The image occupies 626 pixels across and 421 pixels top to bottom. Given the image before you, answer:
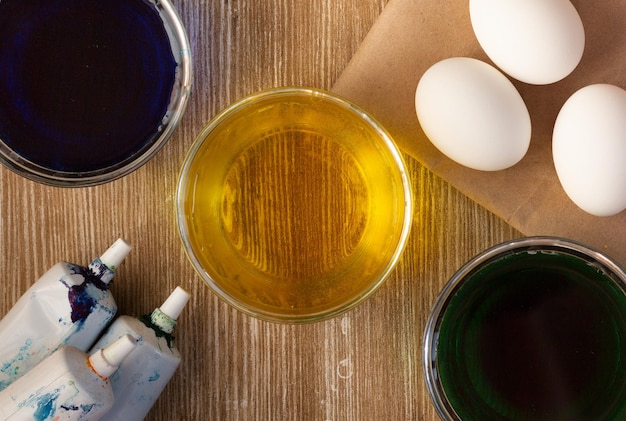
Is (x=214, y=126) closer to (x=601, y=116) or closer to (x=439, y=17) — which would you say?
(x=439, y=17)

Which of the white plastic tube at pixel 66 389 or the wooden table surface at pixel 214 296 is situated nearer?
the white plastic tube at pixel 66 389

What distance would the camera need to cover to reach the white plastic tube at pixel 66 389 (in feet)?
2.03

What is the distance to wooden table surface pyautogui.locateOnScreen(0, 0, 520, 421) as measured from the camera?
734mm

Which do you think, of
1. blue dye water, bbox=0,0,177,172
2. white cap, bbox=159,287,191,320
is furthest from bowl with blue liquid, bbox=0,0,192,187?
white cap, bbox=159,287,191,320

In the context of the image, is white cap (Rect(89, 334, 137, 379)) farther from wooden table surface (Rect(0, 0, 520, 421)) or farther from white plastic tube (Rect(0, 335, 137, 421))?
wooden table surface (Rect(0, 0, 520, 421))

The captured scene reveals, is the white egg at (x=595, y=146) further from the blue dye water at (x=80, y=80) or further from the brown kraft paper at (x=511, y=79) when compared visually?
the blue dye water at (x=80, y=80)

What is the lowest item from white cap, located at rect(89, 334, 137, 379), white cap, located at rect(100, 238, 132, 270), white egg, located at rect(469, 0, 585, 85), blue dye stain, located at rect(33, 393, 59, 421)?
blue dye stain, located at rect(33, 393, 59, 421)

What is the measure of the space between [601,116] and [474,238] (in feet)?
0.59

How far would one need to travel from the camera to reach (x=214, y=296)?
736mm

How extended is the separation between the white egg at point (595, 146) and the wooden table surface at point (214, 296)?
0.11 m

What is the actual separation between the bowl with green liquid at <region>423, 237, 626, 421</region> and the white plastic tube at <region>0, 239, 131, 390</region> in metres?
0.33

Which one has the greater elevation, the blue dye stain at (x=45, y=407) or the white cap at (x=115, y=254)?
the white cap at (x=115, y=254)

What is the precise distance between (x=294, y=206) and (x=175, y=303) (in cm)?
15

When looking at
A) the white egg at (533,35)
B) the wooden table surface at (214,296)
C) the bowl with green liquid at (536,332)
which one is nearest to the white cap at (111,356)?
the wooden table surface at (214,296)
